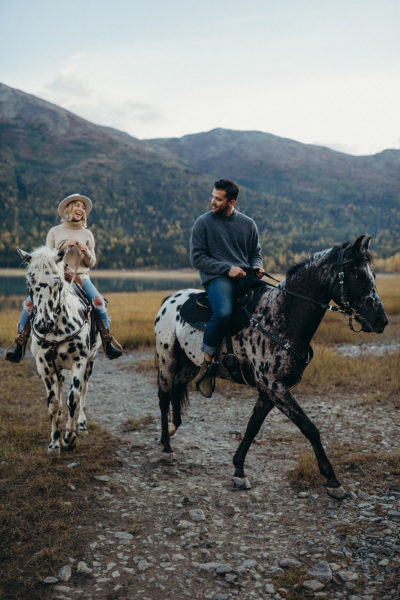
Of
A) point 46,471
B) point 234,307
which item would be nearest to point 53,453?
point 46,471

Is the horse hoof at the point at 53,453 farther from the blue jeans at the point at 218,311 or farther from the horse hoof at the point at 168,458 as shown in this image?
the blue jeans at the point at 218,311

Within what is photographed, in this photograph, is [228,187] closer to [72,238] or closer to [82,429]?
[72,238]

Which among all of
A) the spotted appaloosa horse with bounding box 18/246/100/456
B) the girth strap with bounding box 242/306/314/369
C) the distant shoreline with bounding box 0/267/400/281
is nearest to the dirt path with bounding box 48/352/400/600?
the spotted appaloosa horse with bounding box 18/246/100/456

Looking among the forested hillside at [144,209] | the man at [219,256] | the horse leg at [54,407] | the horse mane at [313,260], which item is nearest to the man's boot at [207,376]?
the man at [219,256]

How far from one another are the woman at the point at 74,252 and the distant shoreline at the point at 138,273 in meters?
83.7

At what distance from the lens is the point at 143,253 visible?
10800 centimetres

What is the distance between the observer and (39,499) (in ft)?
15.1

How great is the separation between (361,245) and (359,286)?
1.40 feet

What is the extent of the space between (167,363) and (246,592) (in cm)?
325

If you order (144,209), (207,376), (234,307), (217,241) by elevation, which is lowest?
(207,376)

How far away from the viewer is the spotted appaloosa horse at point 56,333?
5215 mm

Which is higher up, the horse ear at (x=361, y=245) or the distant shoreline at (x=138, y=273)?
the horse ear at (x=361, y=245)

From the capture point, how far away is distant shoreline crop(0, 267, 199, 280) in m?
92.3

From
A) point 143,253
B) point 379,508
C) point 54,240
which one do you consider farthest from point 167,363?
point 143,253
